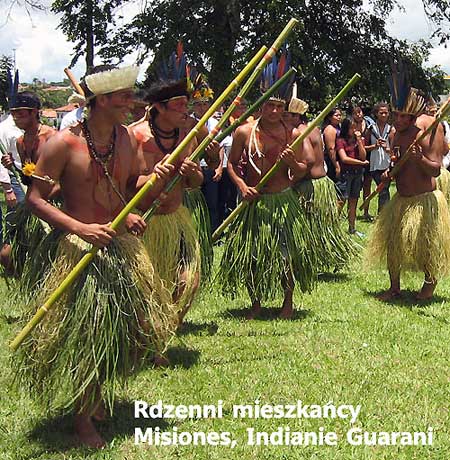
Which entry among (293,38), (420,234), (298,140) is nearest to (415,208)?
(420,234)

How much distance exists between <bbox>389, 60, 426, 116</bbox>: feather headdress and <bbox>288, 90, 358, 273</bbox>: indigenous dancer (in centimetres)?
99

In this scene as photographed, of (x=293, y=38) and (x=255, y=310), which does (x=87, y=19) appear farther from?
(x=255, y=310)

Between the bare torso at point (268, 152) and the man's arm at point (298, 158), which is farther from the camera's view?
the bare torso at point (268, 152)

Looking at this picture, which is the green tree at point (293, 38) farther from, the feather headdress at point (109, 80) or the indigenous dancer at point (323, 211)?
the feather headdress at point (109, 80)

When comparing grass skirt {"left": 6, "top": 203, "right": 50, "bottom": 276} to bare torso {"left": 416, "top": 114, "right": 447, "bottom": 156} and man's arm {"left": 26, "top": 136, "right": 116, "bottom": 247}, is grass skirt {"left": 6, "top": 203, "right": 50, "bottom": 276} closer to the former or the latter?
man's arm {"left": 26, "top": 136, "right": 116, "bottom": 247}

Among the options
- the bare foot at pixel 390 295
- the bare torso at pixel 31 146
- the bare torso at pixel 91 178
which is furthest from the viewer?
the bare foot at pixel 390 295

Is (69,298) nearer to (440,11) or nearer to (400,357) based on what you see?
(400,357)

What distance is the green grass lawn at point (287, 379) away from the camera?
326cm

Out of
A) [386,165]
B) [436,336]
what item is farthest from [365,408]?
[386,165]

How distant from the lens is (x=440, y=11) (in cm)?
1994

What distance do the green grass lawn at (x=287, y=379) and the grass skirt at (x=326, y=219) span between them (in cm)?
62

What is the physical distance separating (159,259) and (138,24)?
51.1ft

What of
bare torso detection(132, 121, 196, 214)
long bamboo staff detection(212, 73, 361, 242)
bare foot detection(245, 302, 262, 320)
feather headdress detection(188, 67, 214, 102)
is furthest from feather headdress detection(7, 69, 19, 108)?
bare foot detection(245, 302, 262, 320)

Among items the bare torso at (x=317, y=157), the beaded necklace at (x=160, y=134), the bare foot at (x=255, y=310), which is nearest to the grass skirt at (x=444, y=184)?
the bare torso at (x=317, y=157)
